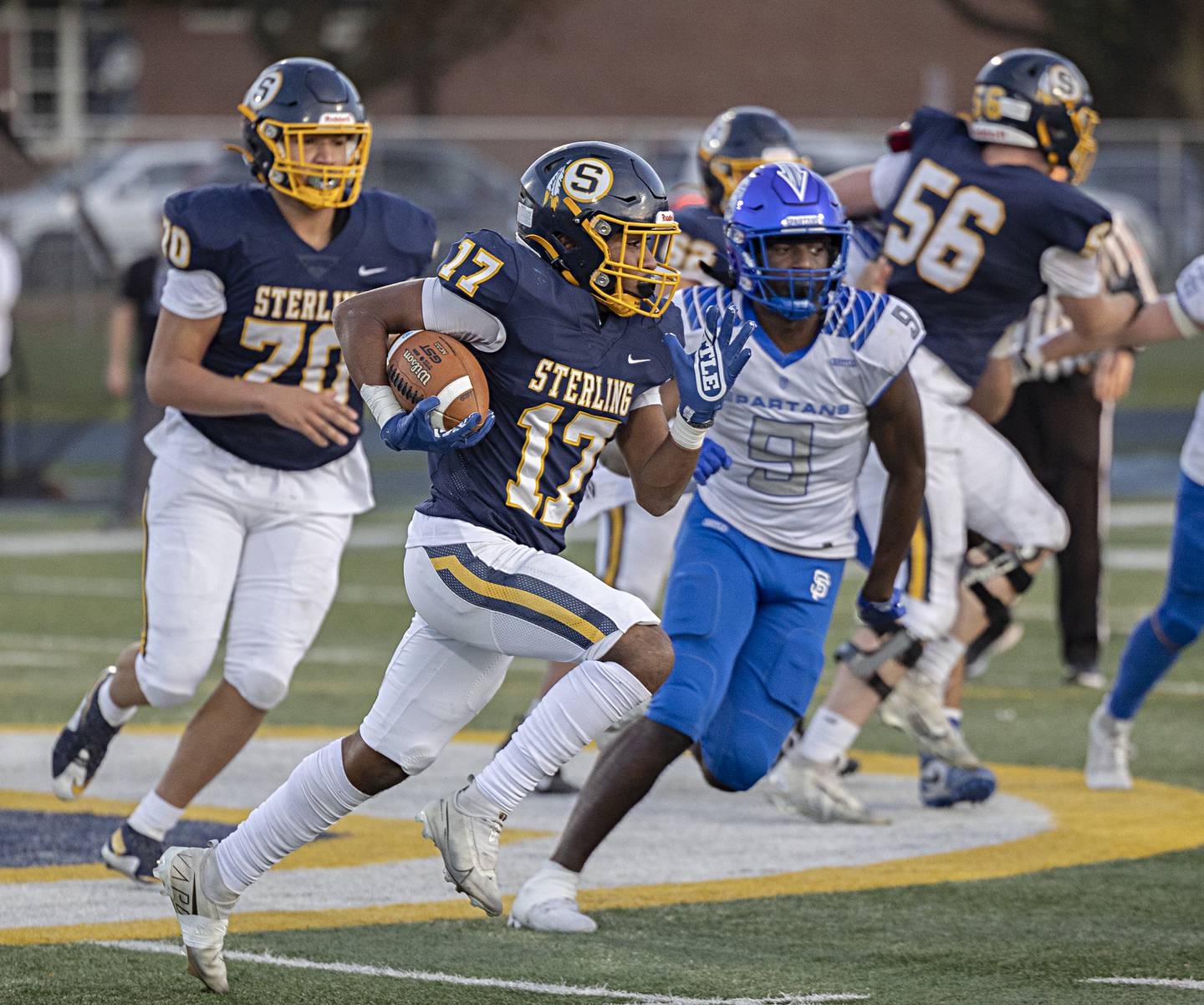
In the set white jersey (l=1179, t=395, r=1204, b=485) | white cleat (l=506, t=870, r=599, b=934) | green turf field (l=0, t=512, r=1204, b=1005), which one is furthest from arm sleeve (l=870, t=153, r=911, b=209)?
white cleat (l=506, t=870, r=599, b=934)

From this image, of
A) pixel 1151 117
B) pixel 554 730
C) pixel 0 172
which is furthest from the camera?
pixel 1151 117

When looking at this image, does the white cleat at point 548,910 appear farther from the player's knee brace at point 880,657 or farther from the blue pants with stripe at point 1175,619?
the blue pants with stripe at point 1175,619

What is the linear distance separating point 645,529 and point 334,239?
1.82 meters

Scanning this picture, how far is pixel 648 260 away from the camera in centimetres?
486

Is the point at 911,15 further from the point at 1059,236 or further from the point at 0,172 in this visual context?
the point at 1059,236

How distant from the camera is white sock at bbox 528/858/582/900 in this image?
5.25 m

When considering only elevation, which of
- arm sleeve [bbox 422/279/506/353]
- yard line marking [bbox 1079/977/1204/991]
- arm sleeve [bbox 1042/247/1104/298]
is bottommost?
yard line marking [bbox 1079/977/1204/991]

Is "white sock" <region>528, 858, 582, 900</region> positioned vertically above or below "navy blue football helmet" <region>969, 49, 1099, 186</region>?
below

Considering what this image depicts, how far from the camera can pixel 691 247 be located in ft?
23.7

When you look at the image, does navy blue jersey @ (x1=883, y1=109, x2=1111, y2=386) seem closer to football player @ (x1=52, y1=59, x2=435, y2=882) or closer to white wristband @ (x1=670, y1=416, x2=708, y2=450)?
football player @ (x1=52, y1=59, x2=435, y2=882)

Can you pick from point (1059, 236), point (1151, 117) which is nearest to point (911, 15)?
point (1151, 117)

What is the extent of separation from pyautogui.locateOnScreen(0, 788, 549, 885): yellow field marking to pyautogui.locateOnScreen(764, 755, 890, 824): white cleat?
0.76 meters

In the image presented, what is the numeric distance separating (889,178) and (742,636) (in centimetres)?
215

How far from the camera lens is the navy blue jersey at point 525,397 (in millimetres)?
→ 4754
